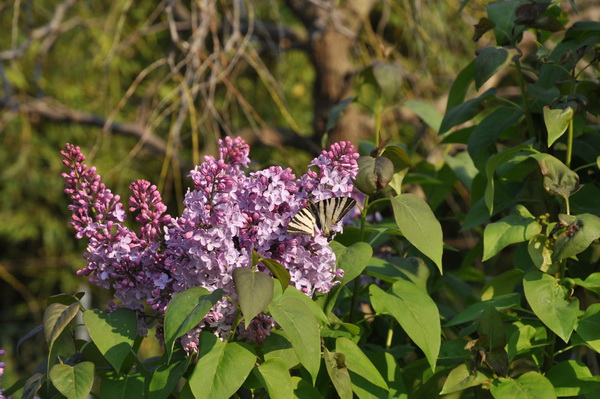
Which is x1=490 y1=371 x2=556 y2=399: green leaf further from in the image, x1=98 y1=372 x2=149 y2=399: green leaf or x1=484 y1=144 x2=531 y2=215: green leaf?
x1=98 y1=372 x2=149 y2=399: green leaf

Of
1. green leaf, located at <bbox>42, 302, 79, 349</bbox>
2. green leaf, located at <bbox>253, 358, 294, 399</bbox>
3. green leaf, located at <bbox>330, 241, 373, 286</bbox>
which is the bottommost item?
green leaf, located at <bbox>253, 358, 294, 399</bbox>

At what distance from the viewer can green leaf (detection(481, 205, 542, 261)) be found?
→ 36.6 inches

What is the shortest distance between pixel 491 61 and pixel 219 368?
554mm

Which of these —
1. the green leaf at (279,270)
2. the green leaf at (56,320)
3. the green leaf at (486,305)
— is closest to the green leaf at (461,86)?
the green leaf at (486,305)

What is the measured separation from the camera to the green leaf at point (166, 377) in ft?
2.59

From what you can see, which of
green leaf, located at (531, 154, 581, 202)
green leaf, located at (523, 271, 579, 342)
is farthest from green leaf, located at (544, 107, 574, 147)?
green leaf, located at (523, 271, 579, 342)

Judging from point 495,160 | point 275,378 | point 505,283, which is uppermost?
point 495,160

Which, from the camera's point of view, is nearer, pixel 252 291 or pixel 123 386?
pixel 252 291

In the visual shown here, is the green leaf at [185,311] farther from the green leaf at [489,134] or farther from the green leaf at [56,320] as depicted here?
the green leaf at [489,134]

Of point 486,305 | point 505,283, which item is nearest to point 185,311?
point 486,305

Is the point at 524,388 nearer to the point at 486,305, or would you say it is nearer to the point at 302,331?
the point at 486,305

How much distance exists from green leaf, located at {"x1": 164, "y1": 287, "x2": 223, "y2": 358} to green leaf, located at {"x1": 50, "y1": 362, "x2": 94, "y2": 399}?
3.8 inches

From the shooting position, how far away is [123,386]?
0.85 m

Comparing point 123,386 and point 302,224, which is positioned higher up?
point 302,224
